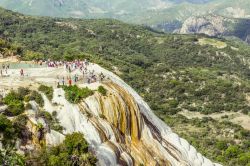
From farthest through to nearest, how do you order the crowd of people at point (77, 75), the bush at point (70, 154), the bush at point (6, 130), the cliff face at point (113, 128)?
the crowd of people at point (77, 75) → the cliff face at point (113, 128) → the bush at point (6, 130) → the bush at point (70, 154)

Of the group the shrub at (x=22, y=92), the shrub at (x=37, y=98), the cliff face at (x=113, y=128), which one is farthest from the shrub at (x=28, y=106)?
the shrub at (x=37, y=98)

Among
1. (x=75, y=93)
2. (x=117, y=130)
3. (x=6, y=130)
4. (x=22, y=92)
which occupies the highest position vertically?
(x=22, y=92)

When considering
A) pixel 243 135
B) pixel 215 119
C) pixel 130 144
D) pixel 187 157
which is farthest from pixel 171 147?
pixel 215 119

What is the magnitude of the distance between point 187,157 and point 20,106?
31.0 m

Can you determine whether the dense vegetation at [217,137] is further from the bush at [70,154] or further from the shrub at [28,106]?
the shrub at [28,106]

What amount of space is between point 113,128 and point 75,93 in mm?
7047

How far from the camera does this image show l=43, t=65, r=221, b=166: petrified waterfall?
62.2 meters

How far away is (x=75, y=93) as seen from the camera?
66.9m

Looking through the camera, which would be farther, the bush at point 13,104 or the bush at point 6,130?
the bush at point 13,104

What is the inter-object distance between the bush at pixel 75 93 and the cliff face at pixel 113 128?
0.60m

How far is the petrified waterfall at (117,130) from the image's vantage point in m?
62.2

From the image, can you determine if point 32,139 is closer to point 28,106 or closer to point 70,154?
point 70,154

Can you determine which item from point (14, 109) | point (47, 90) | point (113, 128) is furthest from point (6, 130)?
point (113, 128)

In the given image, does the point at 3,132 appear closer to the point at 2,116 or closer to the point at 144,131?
the point at 2,116
